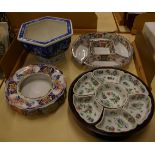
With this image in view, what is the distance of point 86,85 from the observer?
65cm

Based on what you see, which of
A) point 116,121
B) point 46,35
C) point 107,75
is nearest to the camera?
point 116,121

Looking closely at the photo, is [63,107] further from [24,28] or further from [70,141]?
[24,28]

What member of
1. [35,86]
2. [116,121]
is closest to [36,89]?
[35,86]

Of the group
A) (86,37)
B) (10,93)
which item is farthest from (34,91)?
(86,37)

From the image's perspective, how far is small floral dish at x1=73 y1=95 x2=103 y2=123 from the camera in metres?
0.56

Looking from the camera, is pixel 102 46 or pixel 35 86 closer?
pixel 35 86

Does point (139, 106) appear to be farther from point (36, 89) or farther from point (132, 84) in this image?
point (36, 89)

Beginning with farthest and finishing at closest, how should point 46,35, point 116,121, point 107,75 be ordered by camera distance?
point 46,35, point 107,75, point 116,121

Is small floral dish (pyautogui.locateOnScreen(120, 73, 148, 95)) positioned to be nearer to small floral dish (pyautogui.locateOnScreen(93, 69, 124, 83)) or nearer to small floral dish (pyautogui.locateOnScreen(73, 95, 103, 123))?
small floral dish (pyautogui.locateOnScreen(93, 69, 124, 83))

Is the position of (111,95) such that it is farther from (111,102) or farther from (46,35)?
(46,35)

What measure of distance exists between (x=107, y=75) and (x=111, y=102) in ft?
0.36

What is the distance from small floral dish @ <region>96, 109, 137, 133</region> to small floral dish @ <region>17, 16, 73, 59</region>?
0.87ft

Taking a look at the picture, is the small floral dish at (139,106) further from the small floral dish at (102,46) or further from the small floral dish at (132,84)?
the small floral dish at (102,46)

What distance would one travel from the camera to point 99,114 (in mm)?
562
